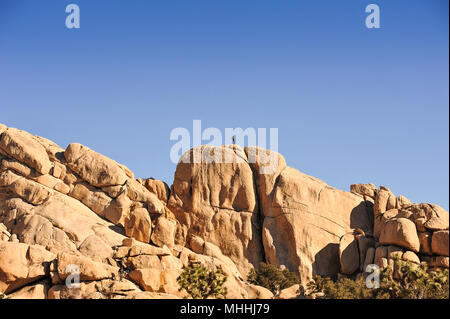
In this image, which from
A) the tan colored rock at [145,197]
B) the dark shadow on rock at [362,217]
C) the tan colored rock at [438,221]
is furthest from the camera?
the dark shadow on rock at [362,217]

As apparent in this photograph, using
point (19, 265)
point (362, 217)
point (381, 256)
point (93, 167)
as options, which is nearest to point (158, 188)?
point (93, 167)

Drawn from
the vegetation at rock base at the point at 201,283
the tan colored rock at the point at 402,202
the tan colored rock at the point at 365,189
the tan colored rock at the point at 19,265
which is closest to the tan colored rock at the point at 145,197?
the vegetation at rock base at the point at 201,283

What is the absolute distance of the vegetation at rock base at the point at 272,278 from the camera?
→ 6188cm

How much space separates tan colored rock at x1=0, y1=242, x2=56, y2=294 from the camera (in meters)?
52.4

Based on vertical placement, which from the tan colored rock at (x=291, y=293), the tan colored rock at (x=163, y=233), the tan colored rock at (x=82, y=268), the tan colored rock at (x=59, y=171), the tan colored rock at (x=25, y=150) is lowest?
the tan colored rock at (x=291, y=293)

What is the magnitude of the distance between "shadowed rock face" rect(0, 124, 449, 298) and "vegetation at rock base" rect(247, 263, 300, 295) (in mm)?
1759

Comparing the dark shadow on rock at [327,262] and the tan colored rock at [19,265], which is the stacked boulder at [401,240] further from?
the tan colored rock at [19,265]

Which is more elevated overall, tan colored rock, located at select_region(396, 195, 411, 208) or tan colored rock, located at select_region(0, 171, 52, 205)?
tan colored rock, located at select_region(0, 171, 52, 205)

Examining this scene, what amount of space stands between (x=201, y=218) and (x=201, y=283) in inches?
704

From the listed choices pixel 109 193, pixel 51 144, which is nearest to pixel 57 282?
pixel 109 193

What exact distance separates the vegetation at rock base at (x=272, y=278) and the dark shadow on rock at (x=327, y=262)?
310 centimetres

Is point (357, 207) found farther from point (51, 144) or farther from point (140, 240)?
point (51, 144)

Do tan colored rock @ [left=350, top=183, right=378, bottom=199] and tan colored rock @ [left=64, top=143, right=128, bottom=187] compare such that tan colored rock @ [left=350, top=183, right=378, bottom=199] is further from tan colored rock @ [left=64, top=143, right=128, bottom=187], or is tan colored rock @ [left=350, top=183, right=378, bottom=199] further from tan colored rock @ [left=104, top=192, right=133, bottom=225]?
tan colored rock @ [left=64, top=143, right=128, bottom=187]

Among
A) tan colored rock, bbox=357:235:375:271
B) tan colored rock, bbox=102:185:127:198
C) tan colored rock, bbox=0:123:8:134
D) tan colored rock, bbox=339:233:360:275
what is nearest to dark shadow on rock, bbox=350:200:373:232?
tan colored rock, bbox=357:235:375:271
